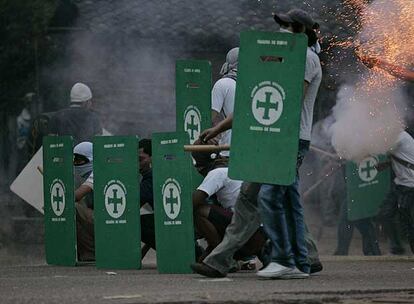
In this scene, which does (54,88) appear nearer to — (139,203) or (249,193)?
(139,203)

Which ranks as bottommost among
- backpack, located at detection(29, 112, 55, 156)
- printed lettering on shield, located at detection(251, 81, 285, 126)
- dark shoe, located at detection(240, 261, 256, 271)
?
dark shoe, located at detection(240, 261, 256, 271)

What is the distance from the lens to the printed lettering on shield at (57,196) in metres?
13.9

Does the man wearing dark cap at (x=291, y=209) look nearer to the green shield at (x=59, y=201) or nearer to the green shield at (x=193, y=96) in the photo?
the green shield at (x=193, y=96)

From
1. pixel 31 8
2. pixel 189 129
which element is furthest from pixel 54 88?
pixel 189 129

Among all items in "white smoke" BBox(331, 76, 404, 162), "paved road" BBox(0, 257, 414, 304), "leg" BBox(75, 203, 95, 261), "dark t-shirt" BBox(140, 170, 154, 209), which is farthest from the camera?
"white smoke" BBox(331, 76, 404, 162)

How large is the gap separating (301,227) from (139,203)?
1.65m

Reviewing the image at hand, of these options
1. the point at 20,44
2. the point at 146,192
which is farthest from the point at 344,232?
the point at 20,44

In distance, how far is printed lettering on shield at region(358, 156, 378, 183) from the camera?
17.0 meters

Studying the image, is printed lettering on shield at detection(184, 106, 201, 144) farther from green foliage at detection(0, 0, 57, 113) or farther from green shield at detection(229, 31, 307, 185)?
green foliage at detection(0, 0, 57, 113)

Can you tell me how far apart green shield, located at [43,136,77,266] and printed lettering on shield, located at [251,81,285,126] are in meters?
2.76

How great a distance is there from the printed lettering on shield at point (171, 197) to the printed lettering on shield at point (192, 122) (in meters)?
1.11

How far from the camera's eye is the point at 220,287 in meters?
10.7

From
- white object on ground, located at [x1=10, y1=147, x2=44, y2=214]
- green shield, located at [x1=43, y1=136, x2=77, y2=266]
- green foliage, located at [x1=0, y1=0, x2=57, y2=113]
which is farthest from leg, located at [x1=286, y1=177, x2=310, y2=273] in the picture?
green foliage, located at [x1=0, y1=0, x2=57, y2=113]

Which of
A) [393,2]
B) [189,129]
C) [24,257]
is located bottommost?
[24,257]
